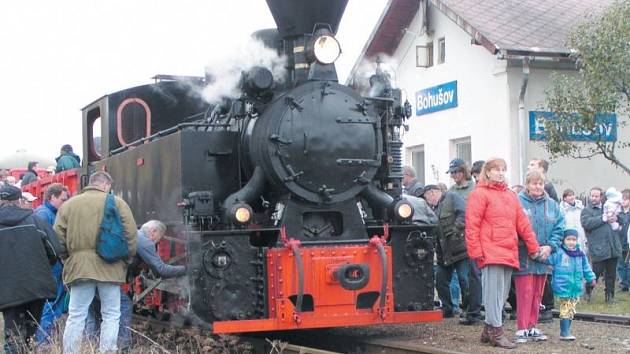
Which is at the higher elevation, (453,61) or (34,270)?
(453,61)

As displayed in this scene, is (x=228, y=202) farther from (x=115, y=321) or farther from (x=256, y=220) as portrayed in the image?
(x=115, y=321)

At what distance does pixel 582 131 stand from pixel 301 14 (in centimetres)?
942

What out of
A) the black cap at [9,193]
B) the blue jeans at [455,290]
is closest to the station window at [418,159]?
the blue jeans at [455,290]

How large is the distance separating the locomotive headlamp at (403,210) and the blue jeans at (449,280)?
3.99ft

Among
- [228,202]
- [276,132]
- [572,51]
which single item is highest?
[572,51]

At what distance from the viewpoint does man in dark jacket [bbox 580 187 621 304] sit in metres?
11.6

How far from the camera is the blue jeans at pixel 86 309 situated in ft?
23.2

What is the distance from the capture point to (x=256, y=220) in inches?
318

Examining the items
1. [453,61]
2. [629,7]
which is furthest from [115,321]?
[453,61]

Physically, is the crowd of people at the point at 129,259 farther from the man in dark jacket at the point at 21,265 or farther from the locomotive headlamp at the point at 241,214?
the locomotive headlamp at the point at 241,214

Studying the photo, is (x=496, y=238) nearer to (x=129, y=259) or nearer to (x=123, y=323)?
(x=129, y=259)

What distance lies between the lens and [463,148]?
19812 mm

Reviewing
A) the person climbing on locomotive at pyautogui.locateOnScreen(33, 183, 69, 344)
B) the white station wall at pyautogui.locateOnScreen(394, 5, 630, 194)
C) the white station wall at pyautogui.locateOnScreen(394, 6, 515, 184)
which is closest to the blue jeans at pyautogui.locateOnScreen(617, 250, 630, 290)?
the white station wall at pyautogui.locateOnScreen(394, 5, 630, 194)

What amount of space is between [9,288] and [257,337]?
2.30m
